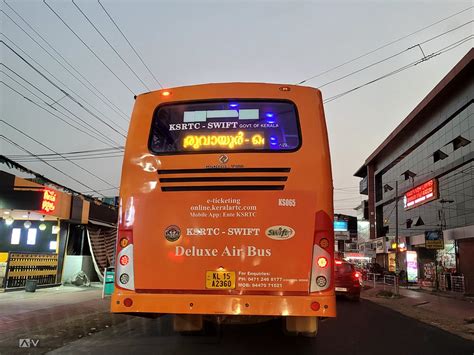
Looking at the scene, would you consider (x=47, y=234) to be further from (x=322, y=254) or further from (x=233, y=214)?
(x=322, y=254)

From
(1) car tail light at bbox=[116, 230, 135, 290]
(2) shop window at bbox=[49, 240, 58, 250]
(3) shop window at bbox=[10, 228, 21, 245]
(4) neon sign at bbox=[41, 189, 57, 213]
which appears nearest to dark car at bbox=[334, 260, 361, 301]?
(4) neon sign at bbox=[41, 189, 57, 213]

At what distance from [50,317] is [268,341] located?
565 cm

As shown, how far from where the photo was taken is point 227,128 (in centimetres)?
641

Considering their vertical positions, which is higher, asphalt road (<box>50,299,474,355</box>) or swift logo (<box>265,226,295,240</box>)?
swift logo (<box>265,226,295,240</box>)

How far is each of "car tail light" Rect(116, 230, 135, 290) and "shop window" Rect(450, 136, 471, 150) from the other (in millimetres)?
29451

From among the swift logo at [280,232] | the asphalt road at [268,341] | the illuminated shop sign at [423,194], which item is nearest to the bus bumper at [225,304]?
the swift logo at [280,232]

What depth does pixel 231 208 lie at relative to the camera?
6.10m

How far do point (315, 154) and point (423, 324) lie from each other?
8.78 metres

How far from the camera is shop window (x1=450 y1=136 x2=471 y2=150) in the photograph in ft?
101

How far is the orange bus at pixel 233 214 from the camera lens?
586 centimetres

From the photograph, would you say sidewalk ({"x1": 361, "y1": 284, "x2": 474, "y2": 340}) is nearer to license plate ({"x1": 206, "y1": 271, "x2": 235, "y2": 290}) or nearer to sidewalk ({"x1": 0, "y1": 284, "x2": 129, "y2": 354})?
license plate ({"x1": 206, "y1": 271, "x2": 235, "y2": 290})

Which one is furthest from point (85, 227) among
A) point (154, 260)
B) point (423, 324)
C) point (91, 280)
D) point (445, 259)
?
point (445, 259)

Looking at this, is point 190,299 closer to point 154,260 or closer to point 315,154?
point 154,260

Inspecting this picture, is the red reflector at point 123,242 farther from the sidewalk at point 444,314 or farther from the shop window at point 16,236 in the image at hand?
the shop window at point 16,236
